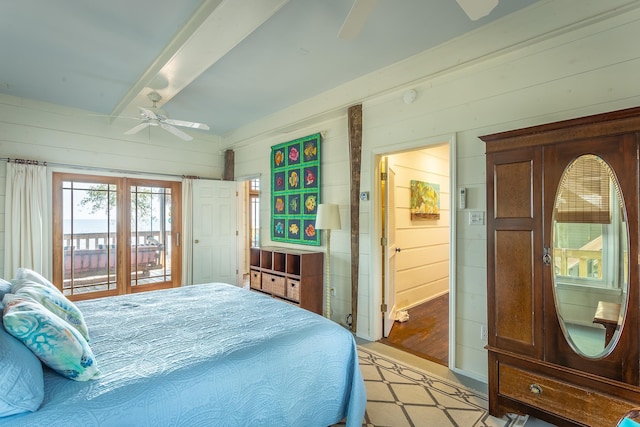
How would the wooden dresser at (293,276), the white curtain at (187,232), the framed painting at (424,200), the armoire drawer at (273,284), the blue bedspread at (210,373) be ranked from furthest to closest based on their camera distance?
1. the white curtain at (187,232)
2. the framed painting at (424,200)
3. the armoire drawer at (273,284)
4. the wooden dresser at (293,276)
5. the blue bedspread at (210,373)

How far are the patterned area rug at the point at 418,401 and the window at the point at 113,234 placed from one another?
382 centimetres

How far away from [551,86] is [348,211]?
2.17 meters

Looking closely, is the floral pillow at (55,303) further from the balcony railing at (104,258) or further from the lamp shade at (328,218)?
the balcony railing at (104,258)

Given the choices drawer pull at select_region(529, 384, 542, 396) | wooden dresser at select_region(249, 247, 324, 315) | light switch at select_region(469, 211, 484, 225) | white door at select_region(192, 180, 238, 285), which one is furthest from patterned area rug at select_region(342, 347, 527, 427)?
white door at select_region(192, 180, 238, 285)

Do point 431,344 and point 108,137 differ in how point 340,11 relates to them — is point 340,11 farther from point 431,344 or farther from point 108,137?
point 108,137

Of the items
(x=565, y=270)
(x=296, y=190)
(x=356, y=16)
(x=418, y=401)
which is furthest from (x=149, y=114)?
(x=565, y=270)

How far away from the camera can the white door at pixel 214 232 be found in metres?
5.35

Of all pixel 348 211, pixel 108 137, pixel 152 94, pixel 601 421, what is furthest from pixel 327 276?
pixel 108 137

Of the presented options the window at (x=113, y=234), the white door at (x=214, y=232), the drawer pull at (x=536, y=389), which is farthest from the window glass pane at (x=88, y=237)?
the drawer pull at (x=536, y=389)

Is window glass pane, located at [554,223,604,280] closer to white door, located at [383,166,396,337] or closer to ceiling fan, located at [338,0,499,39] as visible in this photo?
ceiling fan, located at [338,0,499,39]

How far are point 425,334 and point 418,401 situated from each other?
4.64 feet

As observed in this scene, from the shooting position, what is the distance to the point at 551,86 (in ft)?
7.64

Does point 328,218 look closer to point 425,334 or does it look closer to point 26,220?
point 425,334

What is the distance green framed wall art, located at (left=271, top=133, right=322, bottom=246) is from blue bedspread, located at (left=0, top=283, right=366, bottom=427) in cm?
206
